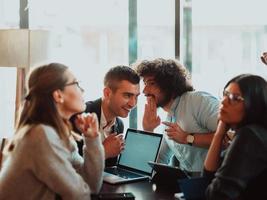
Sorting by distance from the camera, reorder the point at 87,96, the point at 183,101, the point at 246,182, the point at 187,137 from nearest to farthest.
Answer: the point at 246,182
the point at 187,137
the point at 183,101
the point at 87,96

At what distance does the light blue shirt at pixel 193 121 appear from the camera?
2.56 m

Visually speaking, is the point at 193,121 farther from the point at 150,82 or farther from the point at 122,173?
the point at 122,173

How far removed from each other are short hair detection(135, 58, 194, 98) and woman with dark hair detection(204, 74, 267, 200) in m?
0.89

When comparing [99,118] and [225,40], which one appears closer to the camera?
[99,118]

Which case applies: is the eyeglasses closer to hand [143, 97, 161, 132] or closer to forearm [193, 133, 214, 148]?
forearm [193, 133, 214, 148]

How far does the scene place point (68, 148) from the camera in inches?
75.2

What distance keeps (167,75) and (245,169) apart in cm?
118

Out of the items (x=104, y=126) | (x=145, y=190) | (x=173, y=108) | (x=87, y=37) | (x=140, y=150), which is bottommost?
(x=145, y=190)

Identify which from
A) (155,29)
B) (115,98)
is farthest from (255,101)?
(155,29)

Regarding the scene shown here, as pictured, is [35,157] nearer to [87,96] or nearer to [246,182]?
[246,182]

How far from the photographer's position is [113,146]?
8.07 feet

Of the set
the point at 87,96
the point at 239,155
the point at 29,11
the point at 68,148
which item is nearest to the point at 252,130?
the point at 239,155

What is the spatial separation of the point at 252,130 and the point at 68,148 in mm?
735

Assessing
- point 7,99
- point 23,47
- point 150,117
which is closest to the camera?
point 150,117
